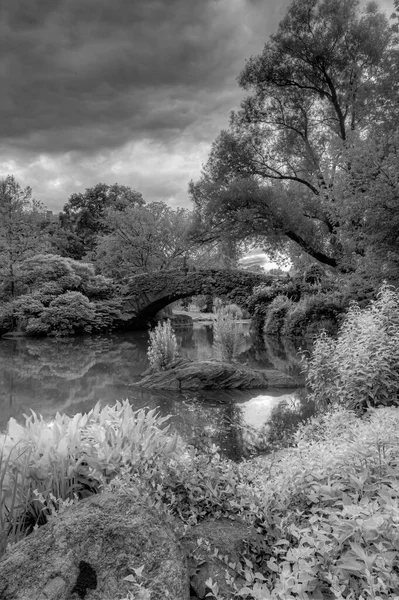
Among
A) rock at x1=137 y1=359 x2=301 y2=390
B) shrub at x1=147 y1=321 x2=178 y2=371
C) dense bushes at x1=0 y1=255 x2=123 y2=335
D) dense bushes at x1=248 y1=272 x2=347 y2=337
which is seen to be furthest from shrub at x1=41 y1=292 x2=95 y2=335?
rock at x1=137 y1=359 x2=301 y2=390

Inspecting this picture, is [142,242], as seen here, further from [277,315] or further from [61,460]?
[61,460]

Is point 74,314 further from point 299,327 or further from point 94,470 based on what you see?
point 94,470

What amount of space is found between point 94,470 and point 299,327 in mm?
14272

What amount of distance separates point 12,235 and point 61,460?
1852 cm

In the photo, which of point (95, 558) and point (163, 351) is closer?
Answer: point (95, 558)

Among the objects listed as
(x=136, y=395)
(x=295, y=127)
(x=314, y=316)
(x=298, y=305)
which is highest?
(x=295, y=127)

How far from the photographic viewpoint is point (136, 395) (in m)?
7.05

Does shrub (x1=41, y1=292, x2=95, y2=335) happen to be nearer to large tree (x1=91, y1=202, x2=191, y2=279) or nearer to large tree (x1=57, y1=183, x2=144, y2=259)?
large tree (x1=91, y1=202, x2=191, y2=279)

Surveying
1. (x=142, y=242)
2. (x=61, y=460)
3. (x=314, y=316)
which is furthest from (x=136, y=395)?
(x=142, y=242)

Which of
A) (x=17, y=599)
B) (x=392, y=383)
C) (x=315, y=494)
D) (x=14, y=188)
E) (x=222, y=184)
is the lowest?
(x=17, y=599)

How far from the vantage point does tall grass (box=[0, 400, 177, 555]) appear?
78.8 inches

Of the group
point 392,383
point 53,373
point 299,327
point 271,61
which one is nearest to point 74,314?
point 53,373

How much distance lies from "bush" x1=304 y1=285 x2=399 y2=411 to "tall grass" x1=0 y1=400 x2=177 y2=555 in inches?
91.2

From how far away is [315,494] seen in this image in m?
1.90
